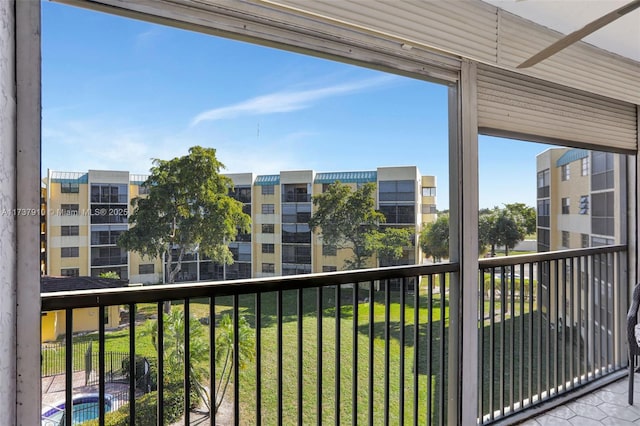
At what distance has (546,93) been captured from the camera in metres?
2.21

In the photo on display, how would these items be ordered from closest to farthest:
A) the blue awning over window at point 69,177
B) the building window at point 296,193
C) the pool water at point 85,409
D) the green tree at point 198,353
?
the blue awning over window at point 69,177, the pool water at point 85,409, the green tree at point 198,353, the building window at point 296,193

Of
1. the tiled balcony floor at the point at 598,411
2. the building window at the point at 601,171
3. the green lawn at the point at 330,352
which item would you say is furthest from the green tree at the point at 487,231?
the building window at the point at 601,171

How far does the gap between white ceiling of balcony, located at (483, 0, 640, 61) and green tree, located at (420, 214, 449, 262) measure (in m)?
1.19

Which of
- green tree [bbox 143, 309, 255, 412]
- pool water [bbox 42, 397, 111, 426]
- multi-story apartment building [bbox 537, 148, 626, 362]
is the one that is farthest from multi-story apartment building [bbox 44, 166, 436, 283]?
multi-story apartment building [bbox 537, 148, 626, 362]

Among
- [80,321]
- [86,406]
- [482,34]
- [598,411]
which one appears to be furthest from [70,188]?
[598,411]

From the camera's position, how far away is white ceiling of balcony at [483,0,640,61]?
1.81 meters

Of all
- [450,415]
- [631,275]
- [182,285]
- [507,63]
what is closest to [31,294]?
[182,285]

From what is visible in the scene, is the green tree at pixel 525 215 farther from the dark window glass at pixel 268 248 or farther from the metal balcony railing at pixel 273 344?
the dark window glass at pixel 268 248

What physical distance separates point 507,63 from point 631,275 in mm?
2146

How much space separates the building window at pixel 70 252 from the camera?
1180 mm

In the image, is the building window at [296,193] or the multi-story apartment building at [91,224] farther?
the building window at [296,193]

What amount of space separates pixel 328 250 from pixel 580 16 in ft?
6.30

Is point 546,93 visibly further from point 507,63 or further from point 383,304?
point 383,304

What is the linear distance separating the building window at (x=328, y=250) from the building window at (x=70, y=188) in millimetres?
1011
